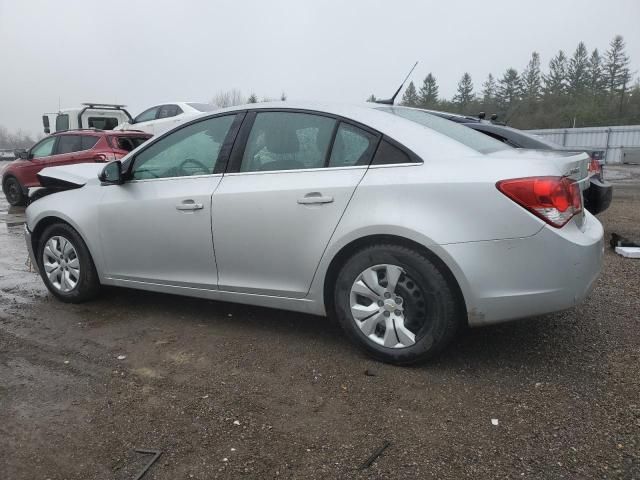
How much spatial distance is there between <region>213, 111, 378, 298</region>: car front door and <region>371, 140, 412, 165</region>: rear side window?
0.06m

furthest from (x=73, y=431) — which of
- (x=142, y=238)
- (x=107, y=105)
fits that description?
(x=107, y=105)

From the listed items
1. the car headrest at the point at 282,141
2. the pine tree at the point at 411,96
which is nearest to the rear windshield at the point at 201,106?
the car headrest at the point at 282,141

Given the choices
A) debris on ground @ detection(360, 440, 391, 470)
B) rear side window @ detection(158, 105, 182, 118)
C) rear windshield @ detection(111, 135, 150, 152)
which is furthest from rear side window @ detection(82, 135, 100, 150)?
debris on ground @ detection(360, 440, 391, 470)

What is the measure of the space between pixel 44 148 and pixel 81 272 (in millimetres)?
8477

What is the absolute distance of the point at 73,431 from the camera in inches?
98.0

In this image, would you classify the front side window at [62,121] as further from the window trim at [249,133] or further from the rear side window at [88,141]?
the window trim at [249,133]

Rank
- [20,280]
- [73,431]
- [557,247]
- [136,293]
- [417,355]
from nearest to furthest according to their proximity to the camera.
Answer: [73,431] < [557,247] < [417,355] < [136,293] < [20,280]

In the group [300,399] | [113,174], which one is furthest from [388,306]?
[113,174]

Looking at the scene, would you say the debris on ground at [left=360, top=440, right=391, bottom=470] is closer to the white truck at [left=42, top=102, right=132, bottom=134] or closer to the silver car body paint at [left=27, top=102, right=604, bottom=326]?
the silver car body paint at [left=27, top=102, right=604, bottom=326]

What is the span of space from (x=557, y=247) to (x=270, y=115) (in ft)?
6.53

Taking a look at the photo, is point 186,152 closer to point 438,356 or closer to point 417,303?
point 417,303

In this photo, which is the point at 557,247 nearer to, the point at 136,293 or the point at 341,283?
the point at 341,283

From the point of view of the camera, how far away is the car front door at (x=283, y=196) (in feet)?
10.3

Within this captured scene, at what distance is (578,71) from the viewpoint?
213ft
